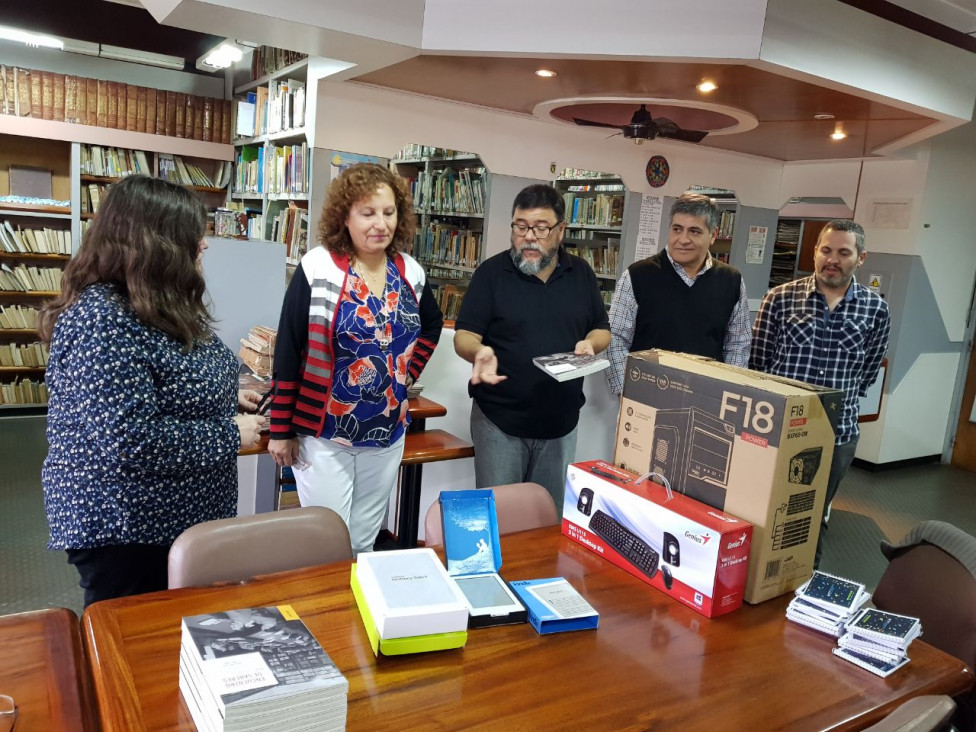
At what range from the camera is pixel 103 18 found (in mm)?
5469

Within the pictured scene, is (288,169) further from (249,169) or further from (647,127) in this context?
→ (647,127)

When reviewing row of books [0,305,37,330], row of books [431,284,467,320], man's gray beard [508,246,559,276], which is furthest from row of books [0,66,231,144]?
man's gray beard [508,246,559,276]

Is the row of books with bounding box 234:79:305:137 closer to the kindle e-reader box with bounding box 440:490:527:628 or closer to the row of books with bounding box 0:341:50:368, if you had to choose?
the row of books with bounding box 0:341:50:368

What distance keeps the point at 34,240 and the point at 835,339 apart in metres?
5.56

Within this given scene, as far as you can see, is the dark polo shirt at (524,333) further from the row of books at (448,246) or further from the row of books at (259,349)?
the row of books at (448,246)

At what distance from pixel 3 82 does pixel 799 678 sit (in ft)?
20.0

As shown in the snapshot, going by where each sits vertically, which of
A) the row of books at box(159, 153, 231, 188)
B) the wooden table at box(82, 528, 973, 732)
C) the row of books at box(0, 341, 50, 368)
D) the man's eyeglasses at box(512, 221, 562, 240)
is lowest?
the row of books at box(0, 341, 50, 368)

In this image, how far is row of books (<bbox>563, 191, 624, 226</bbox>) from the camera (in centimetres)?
634

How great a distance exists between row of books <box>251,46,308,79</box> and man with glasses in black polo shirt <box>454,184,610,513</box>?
3.07 metres

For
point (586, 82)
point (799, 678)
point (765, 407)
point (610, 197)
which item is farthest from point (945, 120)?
point (799, 678)

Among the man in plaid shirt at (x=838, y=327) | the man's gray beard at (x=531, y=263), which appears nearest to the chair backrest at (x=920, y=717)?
the man's gray beard at (x=531, y=263)

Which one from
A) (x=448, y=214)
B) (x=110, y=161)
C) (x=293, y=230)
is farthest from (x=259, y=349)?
(x=110, y=161)

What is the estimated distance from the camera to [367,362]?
82.4 inches

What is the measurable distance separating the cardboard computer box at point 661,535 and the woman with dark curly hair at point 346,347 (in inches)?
26.5
